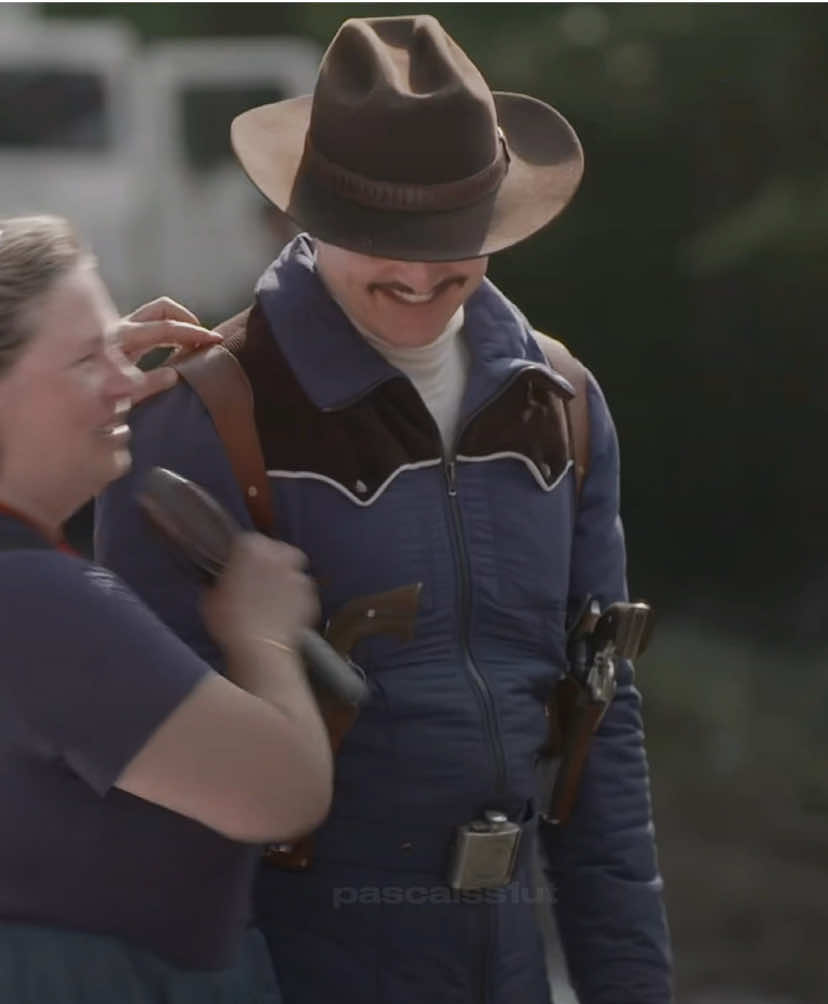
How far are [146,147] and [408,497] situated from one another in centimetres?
812

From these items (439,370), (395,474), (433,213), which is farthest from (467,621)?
(433,213)

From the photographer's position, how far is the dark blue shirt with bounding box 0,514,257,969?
2043 mm

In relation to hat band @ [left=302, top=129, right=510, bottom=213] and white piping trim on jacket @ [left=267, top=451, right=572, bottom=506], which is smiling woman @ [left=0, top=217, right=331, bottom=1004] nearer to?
white piping trim on jacket @ [left=267, top=451, right=572, bottom=506]

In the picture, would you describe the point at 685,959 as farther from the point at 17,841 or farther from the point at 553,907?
the point at 17,841

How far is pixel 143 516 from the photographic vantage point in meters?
2.45

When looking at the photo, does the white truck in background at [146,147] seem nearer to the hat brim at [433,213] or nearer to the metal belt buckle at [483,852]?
the hat brim at [433,213]

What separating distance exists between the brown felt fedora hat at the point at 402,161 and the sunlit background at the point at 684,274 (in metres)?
4.96

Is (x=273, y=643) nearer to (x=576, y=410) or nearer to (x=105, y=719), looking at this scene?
(x=105, y=719)

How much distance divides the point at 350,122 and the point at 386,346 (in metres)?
0.26

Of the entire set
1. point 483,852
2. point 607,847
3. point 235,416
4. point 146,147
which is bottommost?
point 146,147

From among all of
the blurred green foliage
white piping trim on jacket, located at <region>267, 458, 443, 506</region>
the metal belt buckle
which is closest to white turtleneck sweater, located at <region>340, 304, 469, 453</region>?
white piping trim on jacket, located at <region>267, 458, 443, 506</region>

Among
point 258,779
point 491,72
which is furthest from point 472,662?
point 491,72

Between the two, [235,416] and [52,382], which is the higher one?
[52,382]

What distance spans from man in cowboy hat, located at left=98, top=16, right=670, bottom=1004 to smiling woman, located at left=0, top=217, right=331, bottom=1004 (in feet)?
0.98
